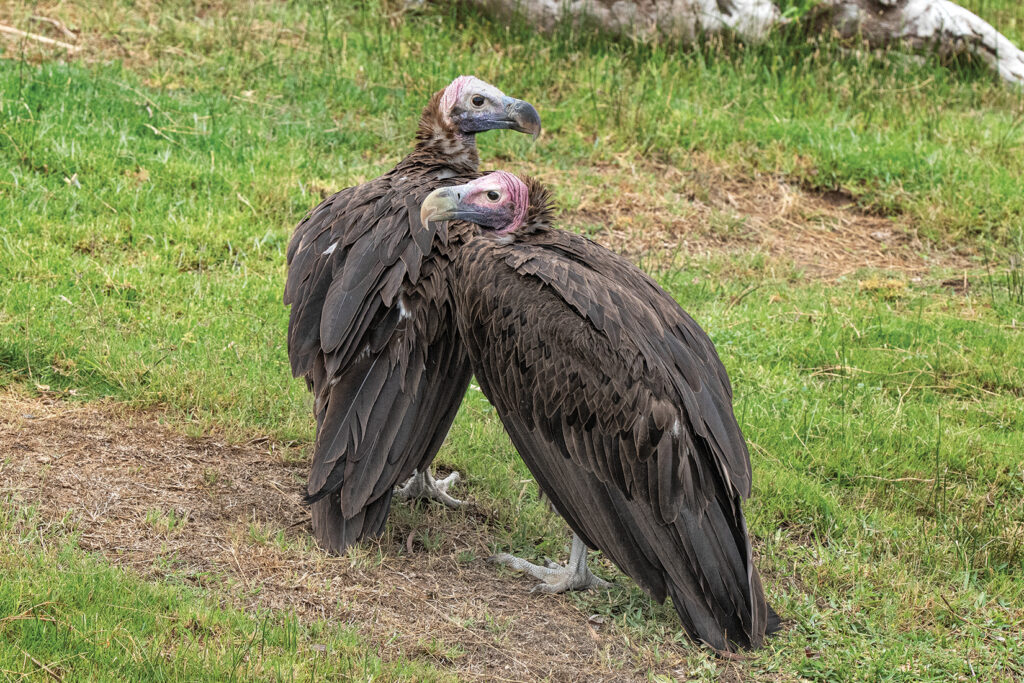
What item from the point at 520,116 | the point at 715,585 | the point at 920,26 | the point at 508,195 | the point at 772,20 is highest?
the point at 920,26

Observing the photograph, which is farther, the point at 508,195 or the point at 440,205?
the point at 508,195

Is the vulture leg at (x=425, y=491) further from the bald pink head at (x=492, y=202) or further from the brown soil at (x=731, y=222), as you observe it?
the brown soil at (x=731, y=222)

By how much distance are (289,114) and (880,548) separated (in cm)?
523

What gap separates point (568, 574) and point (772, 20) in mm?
6573

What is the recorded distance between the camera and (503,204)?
458 cm

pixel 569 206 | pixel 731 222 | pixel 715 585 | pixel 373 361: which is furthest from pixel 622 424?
pixel 731 222

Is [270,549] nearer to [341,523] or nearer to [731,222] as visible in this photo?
[341,523]

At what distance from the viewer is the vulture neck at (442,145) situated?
5246 millimetres

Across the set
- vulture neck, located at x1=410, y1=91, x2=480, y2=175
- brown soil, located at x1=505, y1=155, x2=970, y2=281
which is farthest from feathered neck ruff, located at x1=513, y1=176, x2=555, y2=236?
brown soil, located at x1=505, y1=155, x2=970, y2=281

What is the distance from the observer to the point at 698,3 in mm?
9414

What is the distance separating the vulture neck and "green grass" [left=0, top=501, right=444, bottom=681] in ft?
7.61

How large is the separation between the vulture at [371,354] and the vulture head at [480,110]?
29.3 inches

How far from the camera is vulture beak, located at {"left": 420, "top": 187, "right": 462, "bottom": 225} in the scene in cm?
438

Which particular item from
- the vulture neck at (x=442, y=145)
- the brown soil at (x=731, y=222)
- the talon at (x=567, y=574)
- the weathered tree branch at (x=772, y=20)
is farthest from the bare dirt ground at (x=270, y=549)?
the weathered tree branch at (x=772, y=20)
